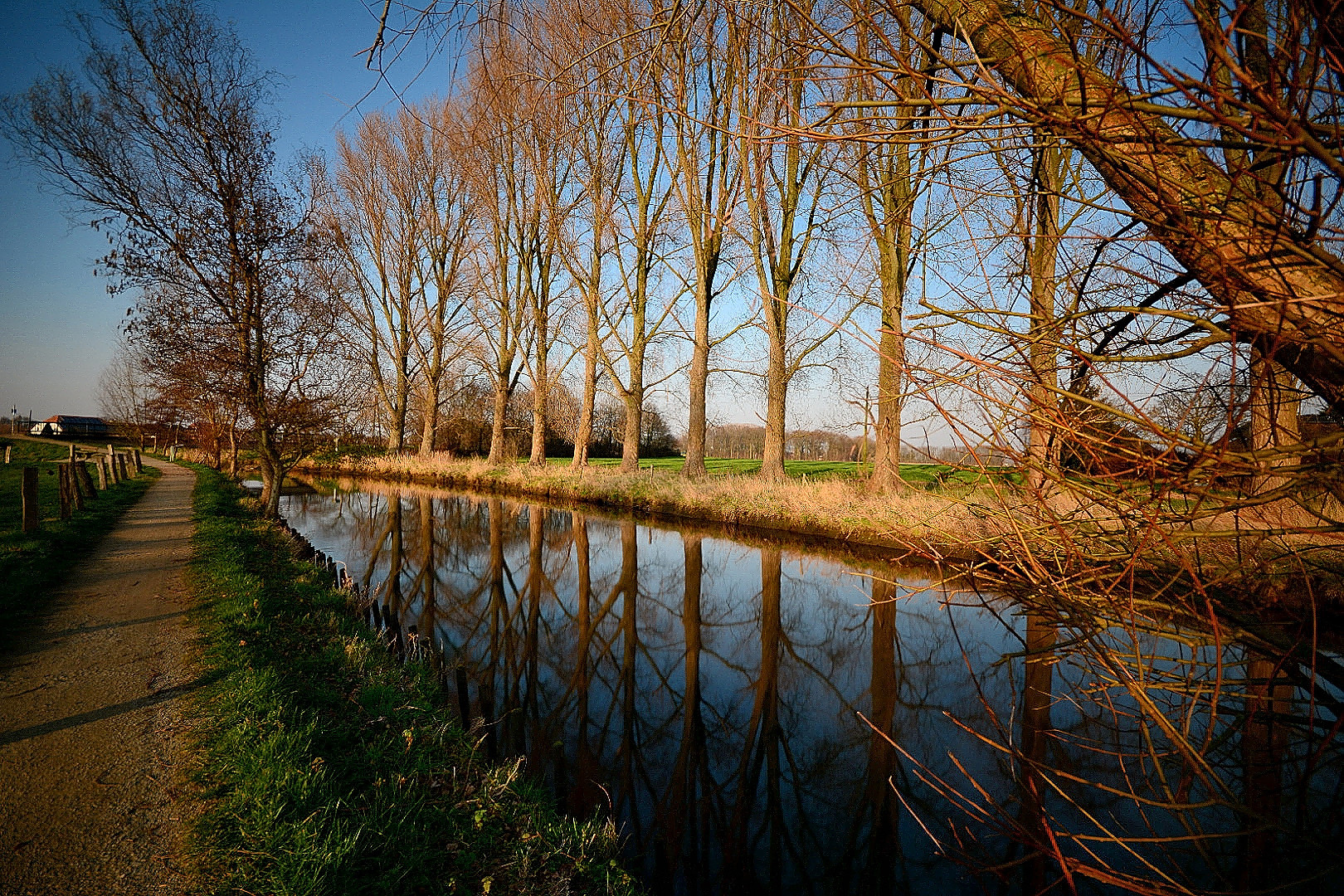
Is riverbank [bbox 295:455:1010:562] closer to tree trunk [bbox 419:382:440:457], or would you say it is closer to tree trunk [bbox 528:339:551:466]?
tree trunk [bbox 528:339:551:466]

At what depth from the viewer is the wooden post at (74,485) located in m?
11.9

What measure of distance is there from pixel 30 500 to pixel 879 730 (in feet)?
38.8

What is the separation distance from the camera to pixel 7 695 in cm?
439

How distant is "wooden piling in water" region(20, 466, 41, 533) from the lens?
351 inches

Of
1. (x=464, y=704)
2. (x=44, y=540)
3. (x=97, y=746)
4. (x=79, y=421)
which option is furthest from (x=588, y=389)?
(x=79, y=421)

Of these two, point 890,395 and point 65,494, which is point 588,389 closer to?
point 65,494

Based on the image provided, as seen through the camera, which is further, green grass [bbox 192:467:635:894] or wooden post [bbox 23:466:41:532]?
wooden post [bbox 23:466:41:532]

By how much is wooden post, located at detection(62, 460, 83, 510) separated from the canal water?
6.22 metres

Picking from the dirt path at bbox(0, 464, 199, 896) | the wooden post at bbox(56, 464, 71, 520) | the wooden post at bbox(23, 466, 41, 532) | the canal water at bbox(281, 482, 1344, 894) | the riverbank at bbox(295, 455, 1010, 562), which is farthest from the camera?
the riverbank at bbox(295, 455, 1010, 562)

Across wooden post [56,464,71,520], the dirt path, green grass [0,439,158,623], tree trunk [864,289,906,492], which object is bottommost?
the dirt path

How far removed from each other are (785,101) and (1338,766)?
6.11 metres

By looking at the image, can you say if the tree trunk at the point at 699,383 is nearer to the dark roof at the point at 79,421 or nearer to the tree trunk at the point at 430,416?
the tree trunk at the point at 430,416

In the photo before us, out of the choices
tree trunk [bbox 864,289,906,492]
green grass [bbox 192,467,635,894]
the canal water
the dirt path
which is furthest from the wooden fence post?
tree trunk [bbox 864,289,906,492]

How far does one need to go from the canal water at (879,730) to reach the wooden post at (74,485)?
622 centimetres
